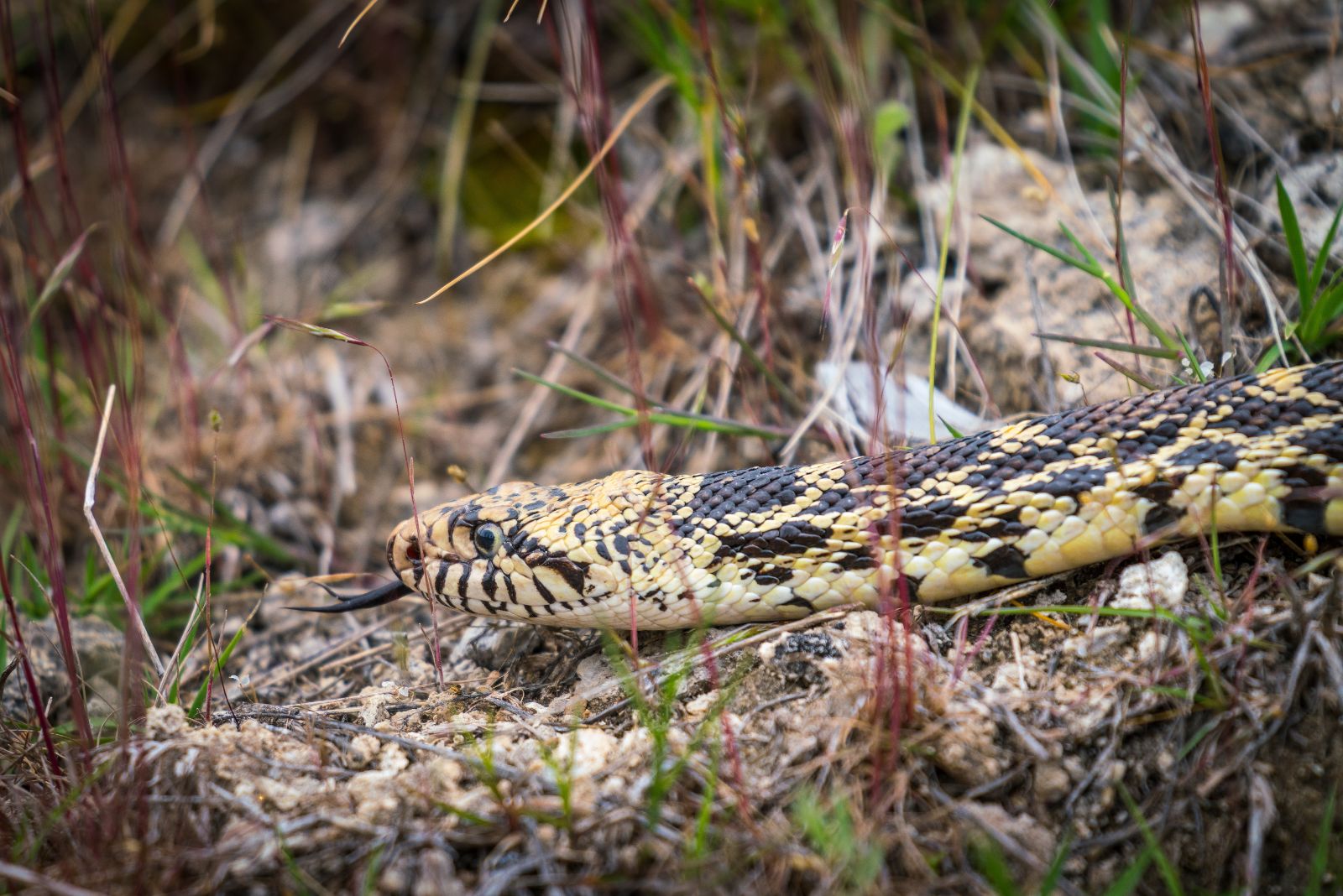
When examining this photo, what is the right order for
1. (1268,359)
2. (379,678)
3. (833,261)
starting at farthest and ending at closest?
(379,678) → (1268,359) → (833,261)

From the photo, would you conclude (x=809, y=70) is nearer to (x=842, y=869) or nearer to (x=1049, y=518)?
(x=1049, y=518)

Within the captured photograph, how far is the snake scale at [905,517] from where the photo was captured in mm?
2816

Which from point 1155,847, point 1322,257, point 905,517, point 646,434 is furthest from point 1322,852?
point 646,434

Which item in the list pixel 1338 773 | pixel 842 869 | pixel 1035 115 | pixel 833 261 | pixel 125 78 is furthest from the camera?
pixel 125 78

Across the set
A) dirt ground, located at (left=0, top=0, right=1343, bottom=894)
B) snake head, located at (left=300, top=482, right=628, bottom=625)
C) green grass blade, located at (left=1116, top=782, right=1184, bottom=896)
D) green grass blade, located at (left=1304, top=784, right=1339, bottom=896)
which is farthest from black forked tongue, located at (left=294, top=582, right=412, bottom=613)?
green grass blade, located at (left=1304, top=784, right=1339, bottom=896)

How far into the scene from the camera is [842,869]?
2238 millimetres

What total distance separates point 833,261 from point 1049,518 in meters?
1.07

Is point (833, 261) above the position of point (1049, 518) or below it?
above

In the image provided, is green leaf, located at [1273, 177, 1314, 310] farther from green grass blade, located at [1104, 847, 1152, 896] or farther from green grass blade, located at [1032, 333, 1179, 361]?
green grass blade, located at [1104, 847, 1152, 896]

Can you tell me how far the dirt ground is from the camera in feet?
7.97

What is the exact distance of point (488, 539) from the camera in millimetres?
3383

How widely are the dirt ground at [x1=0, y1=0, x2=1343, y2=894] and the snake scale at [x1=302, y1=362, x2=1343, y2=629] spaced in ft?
0.49

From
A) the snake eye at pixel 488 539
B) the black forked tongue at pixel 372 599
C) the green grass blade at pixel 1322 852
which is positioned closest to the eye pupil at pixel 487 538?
the snake eye at pixel 488 539

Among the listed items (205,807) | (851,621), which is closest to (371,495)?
(205,807)
